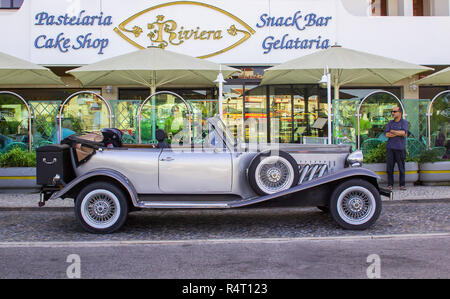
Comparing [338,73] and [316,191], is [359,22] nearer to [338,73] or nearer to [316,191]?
[338,73]

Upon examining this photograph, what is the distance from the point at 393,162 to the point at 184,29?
7466 mm

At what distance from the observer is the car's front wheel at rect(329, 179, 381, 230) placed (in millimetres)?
5793

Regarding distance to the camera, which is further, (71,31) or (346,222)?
(71,31)

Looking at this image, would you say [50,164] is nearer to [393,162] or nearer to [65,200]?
→ [65,200]

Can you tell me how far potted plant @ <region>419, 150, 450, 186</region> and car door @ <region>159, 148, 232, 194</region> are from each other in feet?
19.4

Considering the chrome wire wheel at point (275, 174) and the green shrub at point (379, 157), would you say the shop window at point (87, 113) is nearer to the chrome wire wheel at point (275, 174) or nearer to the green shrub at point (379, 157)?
the green shrub at point (379, 157)

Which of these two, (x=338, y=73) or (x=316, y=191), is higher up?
(x=338, y=73)

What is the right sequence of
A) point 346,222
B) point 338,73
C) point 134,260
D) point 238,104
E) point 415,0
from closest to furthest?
point 134,260
point 346,222
point 338,73
point 238,104
point 415,0

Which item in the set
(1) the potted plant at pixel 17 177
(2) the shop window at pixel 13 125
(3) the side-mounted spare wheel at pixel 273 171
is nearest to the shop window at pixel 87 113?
(2) the shop window at pixel 13 125

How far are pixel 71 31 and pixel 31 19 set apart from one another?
50.0 inches

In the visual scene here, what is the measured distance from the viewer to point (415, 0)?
1636cm

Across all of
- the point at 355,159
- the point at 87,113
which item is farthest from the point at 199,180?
the point at 87,113

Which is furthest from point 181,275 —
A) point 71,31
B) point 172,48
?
point 71,31

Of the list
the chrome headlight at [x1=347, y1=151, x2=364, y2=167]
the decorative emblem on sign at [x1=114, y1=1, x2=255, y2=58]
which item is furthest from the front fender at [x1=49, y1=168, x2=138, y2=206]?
the decorative emblem on sign at [x1=114, y1=1, x2=255, y2=58]
